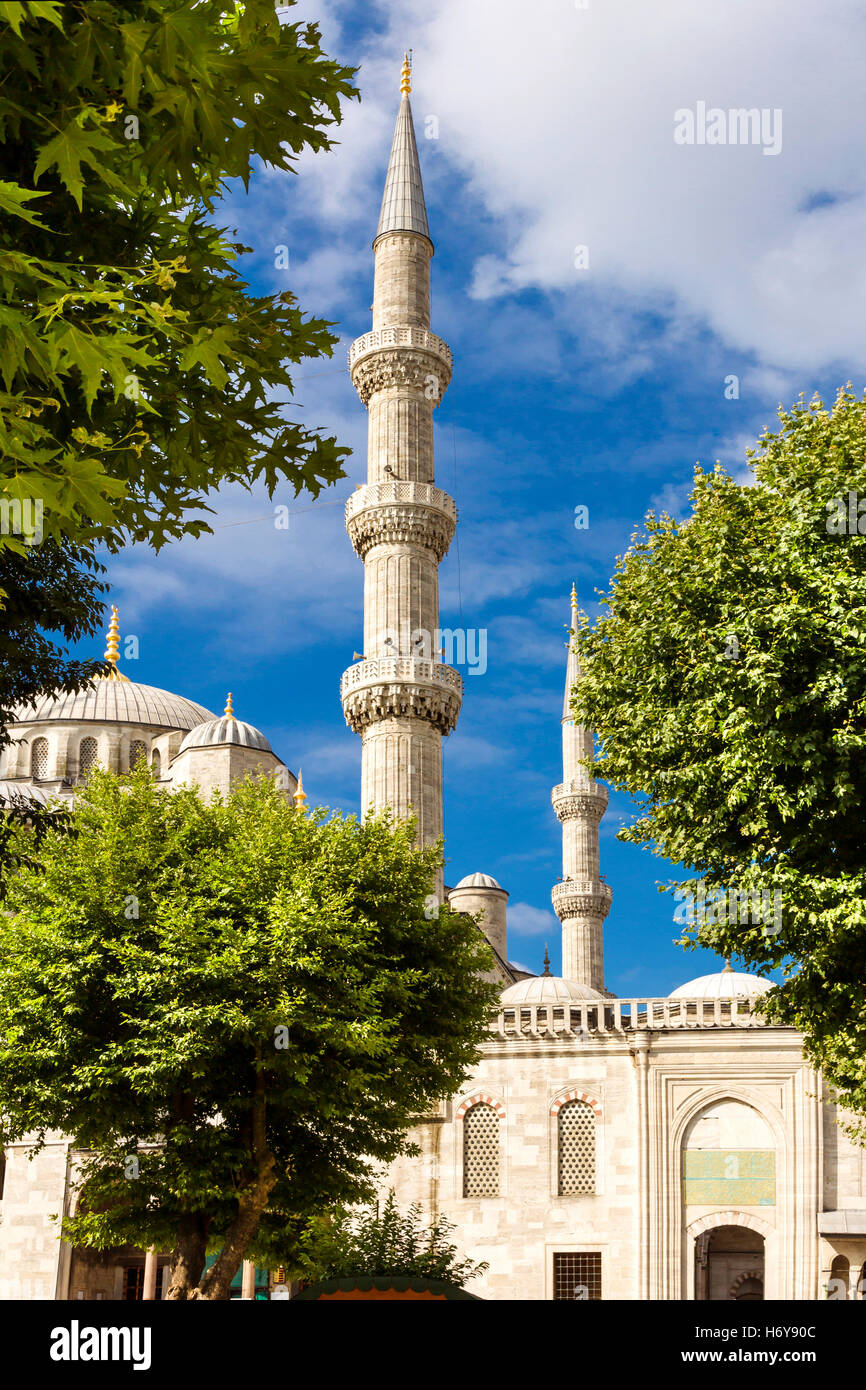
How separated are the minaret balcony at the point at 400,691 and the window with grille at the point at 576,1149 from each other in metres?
10.8

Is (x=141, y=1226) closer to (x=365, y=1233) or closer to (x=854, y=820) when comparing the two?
(x=365, y=1233)

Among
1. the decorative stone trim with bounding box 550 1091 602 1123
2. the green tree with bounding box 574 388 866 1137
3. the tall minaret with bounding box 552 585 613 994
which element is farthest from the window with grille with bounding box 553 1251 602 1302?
the tall minaret with bounding box 552 585 613 994

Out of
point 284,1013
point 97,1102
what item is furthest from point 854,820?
point 97,1102

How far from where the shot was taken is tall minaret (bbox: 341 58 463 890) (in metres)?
37.1

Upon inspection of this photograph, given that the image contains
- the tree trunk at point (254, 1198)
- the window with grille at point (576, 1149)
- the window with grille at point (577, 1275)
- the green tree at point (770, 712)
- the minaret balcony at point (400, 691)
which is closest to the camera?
the green tree at point (770, 712)

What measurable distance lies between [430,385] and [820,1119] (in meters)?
22.7

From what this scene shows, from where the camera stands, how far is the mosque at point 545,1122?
1289 inches

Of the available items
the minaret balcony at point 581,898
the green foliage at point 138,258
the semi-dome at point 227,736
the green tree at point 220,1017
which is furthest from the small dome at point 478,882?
the green foliage at point 138,258

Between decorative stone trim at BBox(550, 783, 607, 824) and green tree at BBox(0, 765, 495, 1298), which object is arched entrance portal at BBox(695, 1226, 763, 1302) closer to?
green tree at BBox(0, 765, 495, 1298)

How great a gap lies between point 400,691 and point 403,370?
9736mm

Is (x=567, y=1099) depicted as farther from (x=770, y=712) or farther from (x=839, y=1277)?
(x=770, y=712)

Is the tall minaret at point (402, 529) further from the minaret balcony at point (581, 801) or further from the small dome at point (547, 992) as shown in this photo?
the minaret balcony at point (581, 801)

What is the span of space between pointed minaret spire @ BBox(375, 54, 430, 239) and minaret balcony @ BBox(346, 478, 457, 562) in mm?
8339

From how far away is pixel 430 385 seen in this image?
40.2 meters
